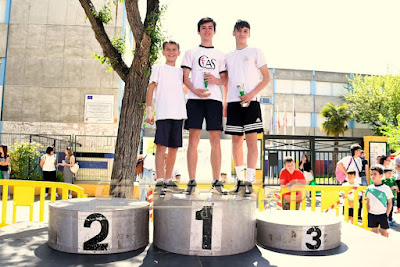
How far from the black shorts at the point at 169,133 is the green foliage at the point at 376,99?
1220 inches

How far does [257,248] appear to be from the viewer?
161 inches

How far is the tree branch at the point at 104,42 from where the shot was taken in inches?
285

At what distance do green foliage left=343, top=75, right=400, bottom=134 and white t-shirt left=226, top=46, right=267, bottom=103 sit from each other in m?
30.5

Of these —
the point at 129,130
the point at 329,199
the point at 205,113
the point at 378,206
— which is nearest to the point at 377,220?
the point at 378,206

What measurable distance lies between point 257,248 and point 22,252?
2.62 m

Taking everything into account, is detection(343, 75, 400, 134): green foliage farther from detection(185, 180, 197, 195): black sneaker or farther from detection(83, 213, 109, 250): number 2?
detection(83, 213, 109, 250): number 2

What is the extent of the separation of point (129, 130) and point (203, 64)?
305cm

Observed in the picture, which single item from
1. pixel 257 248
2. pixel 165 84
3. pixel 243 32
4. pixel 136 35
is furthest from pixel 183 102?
pixel 136 35

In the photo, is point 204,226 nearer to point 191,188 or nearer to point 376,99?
point 191,188

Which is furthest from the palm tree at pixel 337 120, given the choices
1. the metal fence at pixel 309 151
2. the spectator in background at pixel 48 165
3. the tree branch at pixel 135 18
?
the tree branch at pixel 135 18

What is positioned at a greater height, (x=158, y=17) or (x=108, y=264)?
(x=158, y=17)

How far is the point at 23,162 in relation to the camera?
13422mm

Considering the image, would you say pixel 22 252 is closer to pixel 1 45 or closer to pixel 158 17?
pixel 158 17

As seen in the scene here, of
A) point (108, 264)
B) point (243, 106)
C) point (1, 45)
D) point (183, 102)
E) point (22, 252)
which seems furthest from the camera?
point (1, 45)
